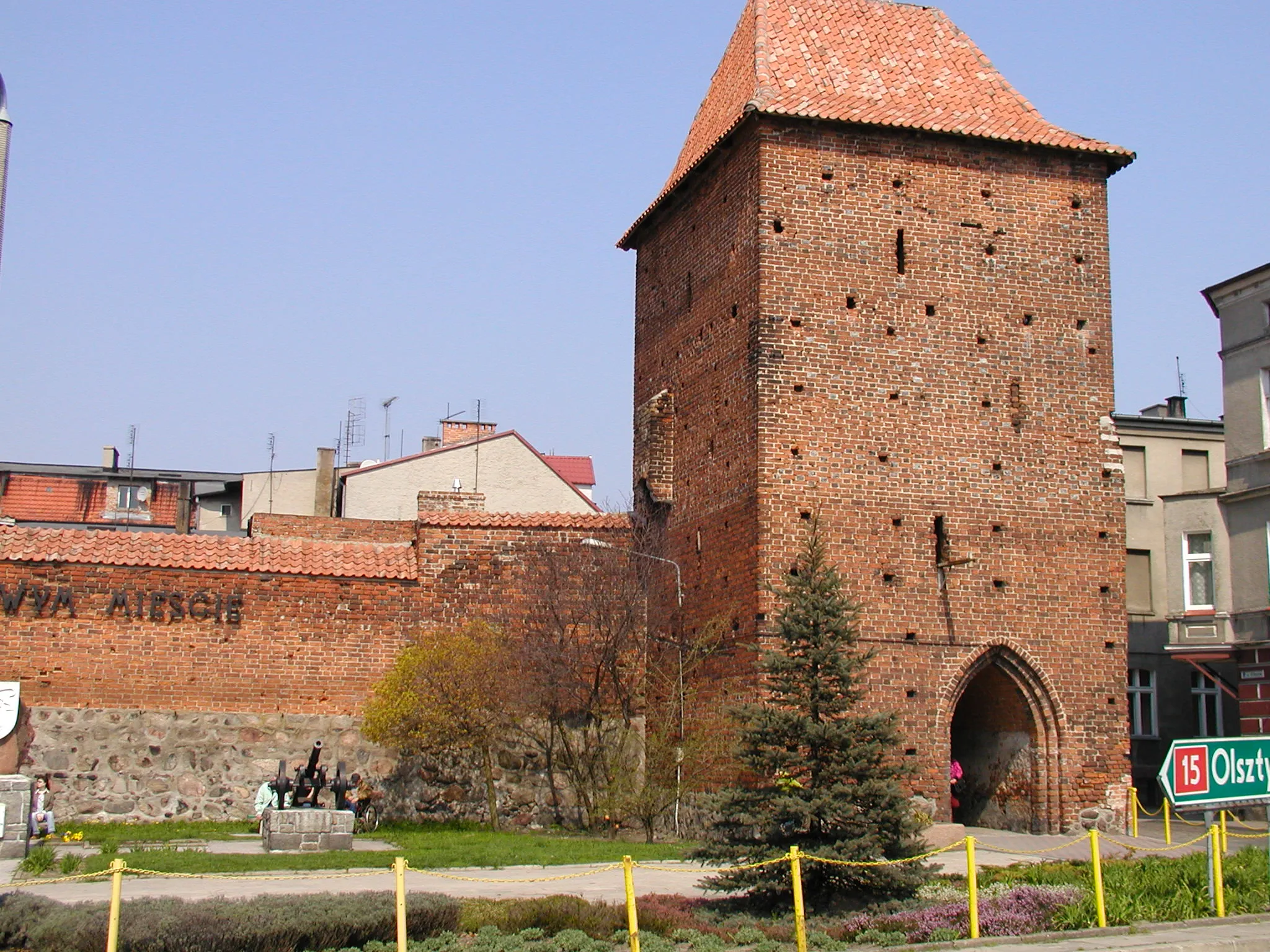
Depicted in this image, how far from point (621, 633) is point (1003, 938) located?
11743mm

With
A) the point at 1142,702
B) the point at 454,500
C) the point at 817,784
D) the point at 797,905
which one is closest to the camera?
the point at 797,905

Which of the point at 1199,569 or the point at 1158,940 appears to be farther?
the point at 1199,569

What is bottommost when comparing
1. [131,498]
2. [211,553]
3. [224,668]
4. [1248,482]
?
[224,668]

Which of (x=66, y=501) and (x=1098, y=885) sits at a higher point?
(x=66, y=501)

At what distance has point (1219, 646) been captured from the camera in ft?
82.5

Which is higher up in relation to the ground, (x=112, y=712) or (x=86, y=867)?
(x=112, y=712)

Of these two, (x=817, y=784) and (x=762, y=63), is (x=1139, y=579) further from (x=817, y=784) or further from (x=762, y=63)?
(x=817, y=784)

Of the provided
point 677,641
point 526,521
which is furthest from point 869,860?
point 526,521

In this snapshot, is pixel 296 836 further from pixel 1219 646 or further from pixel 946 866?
pixel 1219 646

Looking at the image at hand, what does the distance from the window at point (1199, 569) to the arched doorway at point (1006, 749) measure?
25.8ft

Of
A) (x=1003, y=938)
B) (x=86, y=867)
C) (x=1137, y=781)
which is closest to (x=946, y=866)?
(x=1003, y=938)

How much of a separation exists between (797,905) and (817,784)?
6.25ft

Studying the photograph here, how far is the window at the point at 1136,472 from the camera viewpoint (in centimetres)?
3159

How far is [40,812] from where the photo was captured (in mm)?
18953
